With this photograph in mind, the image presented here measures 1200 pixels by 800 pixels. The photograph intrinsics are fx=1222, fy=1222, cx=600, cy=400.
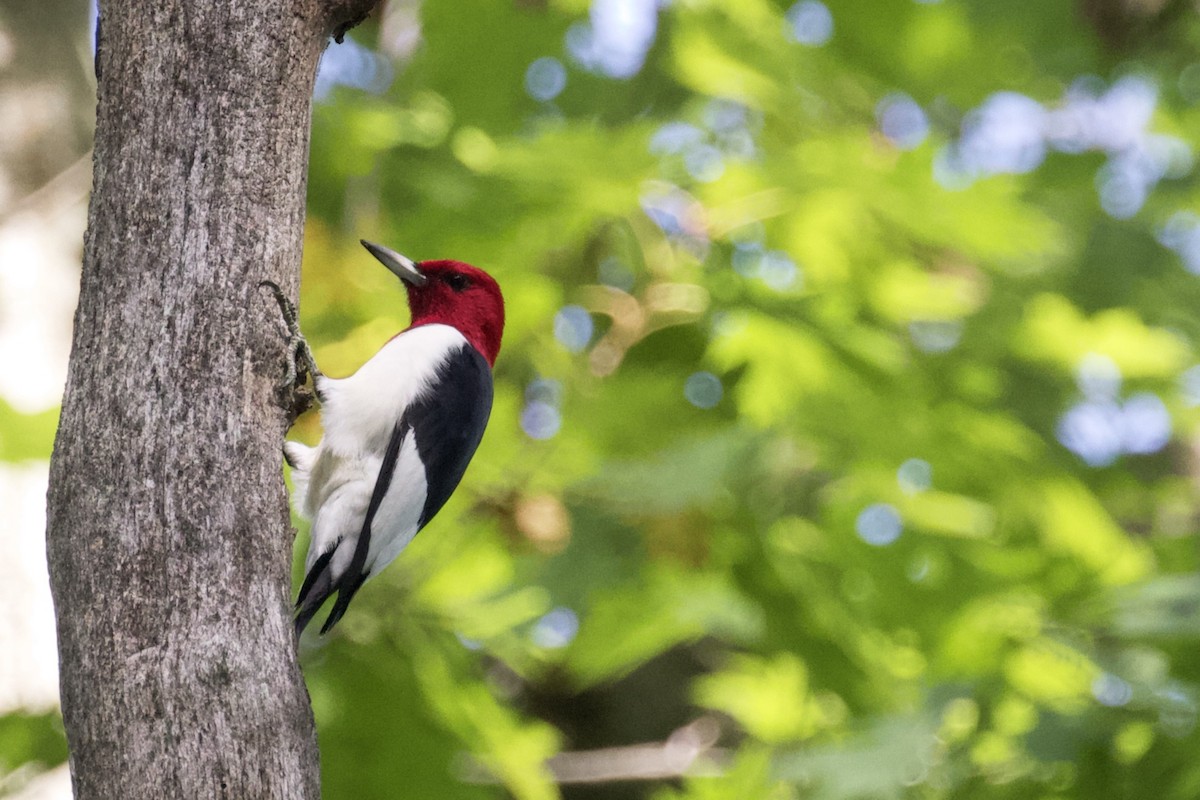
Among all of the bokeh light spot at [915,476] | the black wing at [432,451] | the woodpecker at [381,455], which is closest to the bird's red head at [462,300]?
the woodpecker at [381,455]

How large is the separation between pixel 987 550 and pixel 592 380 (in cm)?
166

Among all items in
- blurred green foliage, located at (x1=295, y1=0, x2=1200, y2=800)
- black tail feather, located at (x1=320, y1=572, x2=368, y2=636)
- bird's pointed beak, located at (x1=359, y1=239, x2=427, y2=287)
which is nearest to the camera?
black tail feather, located at (x1=320, y1=572, x2=368, y2=636)

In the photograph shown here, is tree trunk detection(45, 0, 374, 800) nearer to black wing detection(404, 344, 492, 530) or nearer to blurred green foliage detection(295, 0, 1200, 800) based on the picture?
black wing detection(404, 344, 492, 530)

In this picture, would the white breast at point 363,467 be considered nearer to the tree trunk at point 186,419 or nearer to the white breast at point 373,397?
the white breast at point 373,397

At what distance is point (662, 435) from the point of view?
4.41 meters

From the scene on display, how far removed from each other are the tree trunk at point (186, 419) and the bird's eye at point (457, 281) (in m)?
1.22

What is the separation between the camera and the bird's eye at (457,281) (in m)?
3.62

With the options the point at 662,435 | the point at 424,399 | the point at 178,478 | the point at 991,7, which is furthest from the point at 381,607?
the point at 991,7

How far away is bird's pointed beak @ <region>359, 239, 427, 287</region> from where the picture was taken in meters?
3.42

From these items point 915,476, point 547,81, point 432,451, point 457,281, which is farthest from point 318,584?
point 547,81

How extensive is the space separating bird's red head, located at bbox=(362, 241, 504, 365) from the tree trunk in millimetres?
1192

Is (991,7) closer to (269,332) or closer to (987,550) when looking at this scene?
(987,550)

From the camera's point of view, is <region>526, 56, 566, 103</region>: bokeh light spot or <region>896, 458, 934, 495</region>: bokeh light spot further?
<region>526, 56, 566, 103</region>: bokeh light spot

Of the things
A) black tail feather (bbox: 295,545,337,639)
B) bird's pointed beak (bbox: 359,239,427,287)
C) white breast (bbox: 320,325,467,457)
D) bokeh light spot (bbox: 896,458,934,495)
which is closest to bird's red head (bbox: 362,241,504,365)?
bird's pointed beak (bbox: 359,239,427,287)
